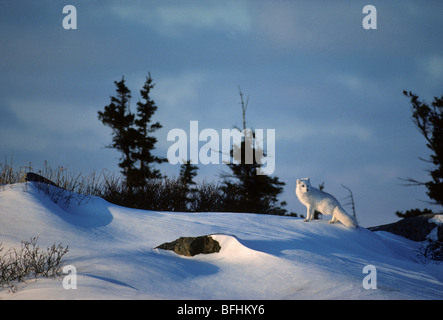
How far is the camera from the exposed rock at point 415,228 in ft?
38.8

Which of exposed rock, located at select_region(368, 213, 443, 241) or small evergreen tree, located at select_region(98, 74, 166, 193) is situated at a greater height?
small evergreen tree, located at select_region(98, 74, 166, 193)

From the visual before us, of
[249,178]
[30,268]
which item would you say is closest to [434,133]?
[249,178]

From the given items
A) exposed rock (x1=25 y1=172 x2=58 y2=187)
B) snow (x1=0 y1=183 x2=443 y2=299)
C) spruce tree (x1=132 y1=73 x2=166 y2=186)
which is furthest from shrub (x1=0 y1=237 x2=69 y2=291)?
spruce tree (x1=132 y1=73 x2=166 y2=186)

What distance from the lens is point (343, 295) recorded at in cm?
520

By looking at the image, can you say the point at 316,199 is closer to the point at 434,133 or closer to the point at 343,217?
the point at 343,217

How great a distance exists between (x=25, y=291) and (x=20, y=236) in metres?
2.77

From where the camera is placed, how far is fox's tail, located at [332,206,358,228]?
326 inches

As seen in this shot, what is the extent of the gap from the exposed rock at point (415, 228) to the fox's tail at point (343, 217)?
174 inches

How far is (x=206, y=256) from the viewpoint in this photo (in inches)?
272

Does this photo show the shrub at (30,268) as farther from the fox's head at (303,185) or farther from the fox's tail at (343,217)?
the fox's tail at (343,217)

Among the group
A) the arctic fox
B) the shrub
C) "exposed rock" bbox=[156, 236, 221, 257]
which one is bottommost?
the shrub

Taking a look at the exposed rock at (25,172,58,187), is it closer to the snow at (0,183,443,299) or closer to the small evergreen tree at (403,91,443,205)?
the snow at (0,183,443,299)

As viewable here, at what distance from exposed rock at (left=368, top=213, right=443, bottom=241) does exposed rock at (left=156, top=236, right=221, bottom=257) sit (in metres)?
7.56

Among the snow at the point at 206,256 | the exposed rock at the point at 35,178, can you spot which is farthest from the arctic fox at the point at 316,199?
the exposed rock at the point at 35,178
